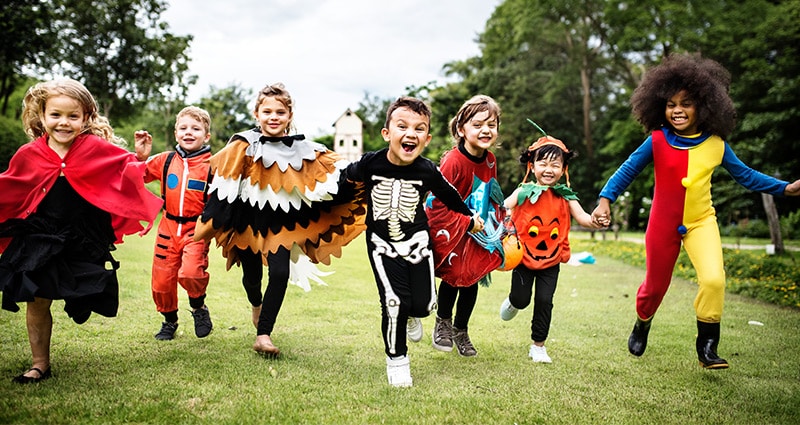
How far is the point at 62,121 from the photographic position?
13.1ft

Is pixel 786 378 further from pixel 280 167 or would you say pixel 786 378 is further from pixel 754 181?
pixel 280 167

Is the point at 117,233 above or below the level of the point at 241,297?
above

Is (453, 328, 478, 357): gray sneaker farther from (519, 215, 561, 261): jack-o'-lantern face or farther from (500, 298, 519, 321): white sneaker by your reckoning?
(519, 215, 561, 261): jack-o'-lantern face

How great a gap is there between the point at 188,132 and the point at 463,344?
321 cm

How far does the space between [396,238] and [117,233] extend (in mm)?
2187

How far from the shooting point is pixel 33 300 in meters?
3.75

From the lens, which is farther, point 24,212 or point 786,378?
point 786,378

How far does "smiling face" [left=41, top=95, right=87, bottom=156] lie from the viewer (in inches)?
157

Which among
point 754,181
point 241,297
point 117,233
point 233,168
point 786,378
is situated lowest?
point 241,297

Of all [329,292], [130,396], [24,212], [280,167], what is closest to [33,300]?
[24,212]

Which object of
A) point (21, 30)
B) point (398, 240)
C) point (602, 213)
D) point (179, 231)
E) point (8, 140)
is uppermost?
point (21, 30)

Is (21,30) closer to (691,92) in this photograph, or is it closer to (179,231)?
(179,231)

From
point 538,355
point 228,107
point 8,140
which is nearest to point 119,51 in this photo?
point 8,140

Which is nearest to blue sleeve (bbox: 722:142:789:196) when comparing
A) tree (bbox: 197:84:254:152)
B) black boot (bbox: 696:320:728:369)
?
black boot (bbox: 696:320:728:369)
